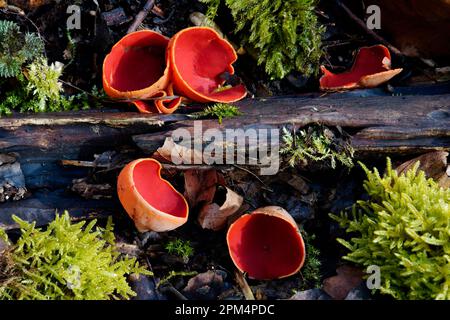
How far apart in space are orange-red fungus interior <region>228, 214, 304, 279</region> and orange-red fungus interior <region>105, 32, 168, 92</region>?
1.03 metres

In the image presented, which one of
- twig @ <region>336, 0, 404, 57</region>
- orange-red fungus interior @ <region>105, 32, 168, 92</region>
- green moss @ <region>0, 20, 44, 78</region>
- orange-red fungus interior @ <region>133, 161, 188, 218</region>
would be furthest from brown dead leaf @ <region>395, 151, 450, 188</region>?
green moss @ <region>0, 20, 44, 78</region>

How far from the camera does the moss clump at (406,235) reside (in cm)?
246

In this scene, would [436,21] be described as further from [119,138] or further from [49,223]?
[49,223]

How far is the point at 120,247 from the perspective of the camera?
110 inches

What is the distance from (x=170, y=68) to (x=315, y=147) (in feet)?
3.04

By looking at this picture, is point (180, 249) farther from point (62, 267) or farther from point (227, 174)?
point (62, 267)

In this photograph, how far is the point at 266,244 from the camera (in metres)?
2.90

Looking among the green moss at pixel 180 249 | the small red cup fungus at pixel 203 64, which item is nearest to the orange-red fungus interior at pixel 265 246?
the green moss at pixel 180 249

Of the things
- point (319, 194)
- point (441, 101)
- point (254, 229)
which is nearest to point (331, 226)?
point (319, 194)

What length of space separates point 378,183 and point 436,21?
118cm

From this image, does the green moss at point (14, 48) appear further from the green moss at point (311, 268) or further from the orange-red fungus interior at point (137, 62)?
the green moss at point (311, 268)

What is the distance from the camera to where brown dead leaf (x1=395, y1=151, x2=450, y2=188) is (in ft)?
9.41

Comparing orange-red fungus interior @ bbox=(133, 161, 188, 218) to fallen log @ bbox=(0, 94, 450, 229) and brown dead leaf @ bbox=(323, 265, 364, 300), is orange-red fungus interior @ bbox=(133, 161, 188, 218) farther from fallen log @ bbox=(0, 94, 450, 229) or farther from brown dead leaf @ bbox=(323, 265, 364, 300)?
brown dead leaf @ bbox=(323, 265, 364, 300)

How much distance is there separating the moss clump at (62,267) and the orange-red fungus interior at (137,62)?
2.90 ft
